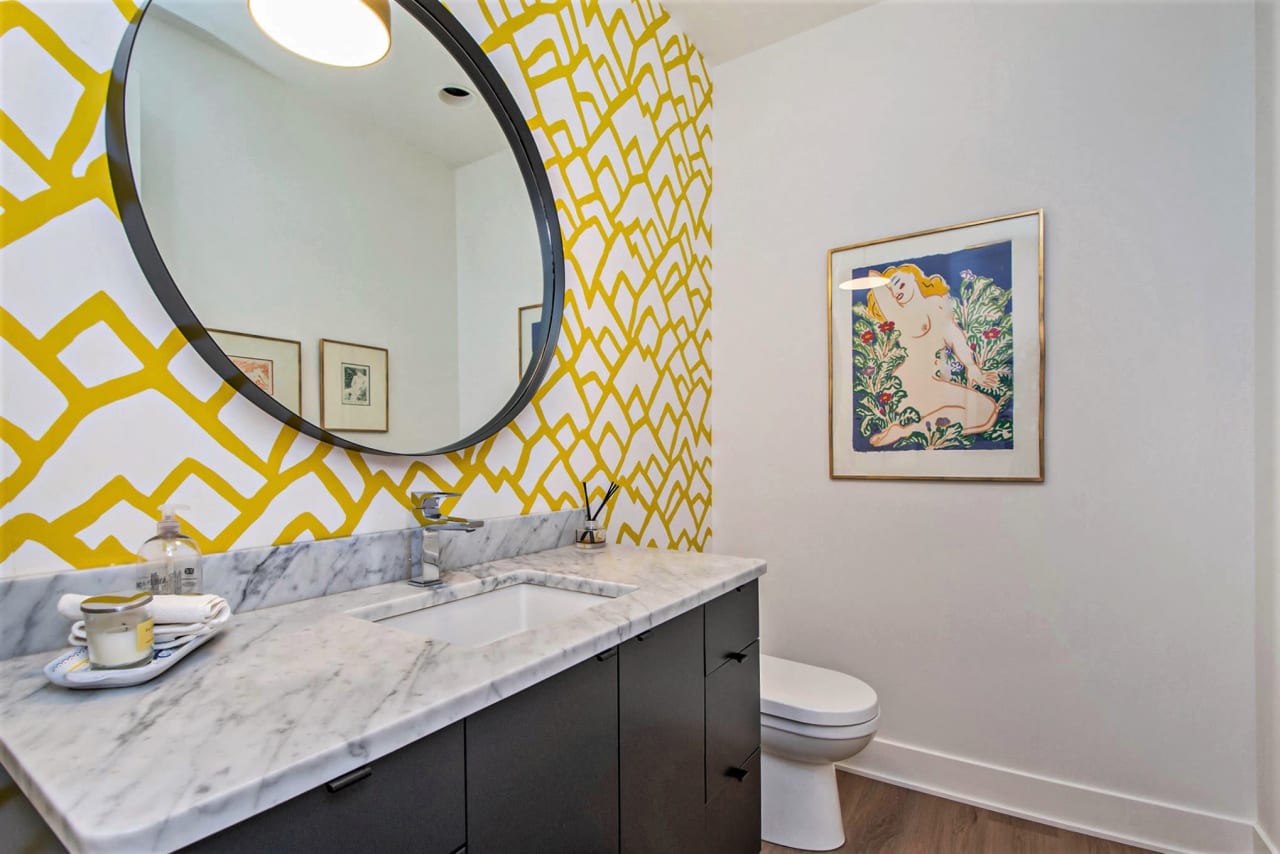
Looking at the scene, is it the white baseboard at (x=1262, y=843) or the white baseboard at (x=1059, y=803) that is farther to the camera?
the white baseboard at (x=1059, y=803)

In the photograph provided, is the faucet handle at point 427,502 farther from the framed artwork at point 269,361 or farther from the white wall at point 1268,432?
the white wall at point 1268,432

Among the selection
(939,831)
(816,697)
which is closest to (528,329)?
(816,697)

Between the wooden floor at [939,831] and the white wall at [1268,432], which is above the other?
the white wall at [1268,432]

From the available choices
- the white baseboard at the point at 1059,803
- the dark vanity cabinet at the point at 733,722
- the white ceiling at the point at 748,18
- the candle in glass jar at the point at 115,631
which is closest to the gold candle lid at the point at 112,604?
the candle in glass jar at the point at 115,631

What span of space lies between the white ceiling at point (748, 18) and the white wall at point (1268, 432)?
1.20 meters

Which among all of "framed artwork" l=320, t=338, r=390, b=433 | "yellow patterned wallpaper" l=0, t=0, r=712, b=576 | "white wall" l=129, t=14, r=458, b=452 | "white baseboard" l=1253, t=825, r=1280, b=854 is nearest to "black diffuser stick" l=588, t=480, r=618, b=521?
"yellow patterned wallpaper" l=0, t=0, r=712, b=576

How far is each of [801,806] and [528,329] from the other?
1580 mm

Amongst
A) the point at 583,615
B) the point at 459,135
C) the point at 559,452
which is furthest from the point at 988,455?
the point at 459,135

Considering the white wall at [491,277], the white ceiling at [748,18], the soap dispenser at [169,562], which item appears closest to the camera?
the soap dispenser at [169,562]

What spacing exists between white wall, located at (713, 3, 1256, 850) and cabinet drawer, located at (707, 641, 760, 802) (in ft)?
2.81

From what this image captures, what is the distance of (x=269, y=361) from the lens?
1.13m

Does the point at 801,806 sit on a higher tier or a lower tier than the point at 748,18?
lower

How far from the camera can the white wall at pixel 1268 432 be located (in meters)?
1.59

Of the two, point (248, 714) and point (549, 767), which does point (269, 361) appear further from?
point (549, 767)
